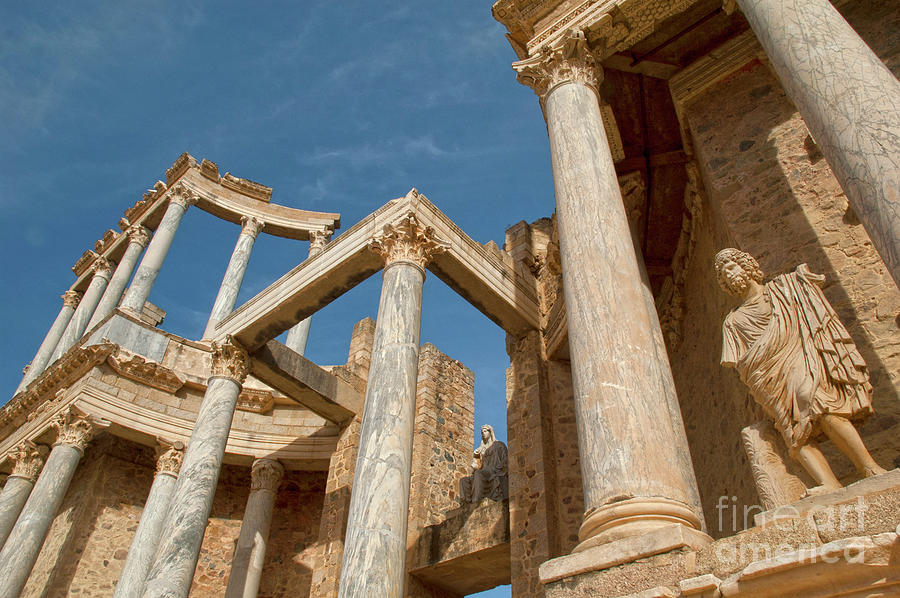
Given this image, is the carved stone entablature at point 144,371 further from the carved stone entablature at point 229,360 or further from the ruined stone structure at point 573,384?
the carved stone entablature at point 229,360

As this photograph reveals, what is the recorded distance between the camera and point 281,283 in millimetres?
10867

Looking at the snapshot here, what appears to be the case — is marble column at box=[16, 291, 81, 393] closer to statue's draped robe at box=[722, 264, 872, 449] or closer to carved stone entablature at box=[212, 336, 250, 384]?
carved stone entablature at box=[212, 336, 250, 384]

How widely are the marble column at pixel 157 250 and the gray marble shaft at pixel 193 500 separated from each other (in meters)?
6.25

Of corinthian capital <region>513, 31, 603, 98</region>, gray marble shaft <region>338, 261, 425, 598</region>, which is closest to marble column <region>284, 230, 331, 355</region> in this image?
gray marble shaft <region>338, 261, 425, 598</region>

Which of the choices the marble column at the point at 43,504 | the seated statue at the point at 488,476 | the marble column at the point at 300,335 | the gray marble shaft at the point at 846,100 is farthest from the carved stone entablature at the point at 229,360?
the gray marble shaft at the point at 846,100

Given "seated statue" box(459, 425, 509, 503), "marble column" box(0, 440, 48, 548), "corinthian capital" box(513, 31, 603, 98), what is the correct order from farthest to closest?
"marble column" box(0, 440, 48, 548) < "seated statue" box(459, 425, 509, 503) < "corinthian capital" box(513, 31, 603, 98)

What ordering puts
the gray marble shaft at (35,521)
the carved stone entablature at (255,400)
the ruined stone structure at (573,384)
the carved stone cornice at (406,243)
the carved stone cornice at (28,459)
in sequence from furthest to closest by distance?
the carved stone entablature at (255,400) → the carved stone cornice at (28,459) → the gray marble shaft at (35,521) → the carved stone cornice at (406,243) → the ruined stone structure at (573,384)

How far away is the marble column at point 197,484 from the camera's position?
28.4 ft

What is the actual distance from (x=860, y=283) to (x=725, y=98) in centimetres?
352

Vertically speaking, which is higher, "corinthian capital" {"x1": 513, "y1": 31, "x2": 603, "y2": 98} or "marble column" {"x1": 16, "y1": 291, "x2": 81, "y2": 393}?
"marble column" {"x1": 16, "y1": 291, "x2": 81, "y2": 393}

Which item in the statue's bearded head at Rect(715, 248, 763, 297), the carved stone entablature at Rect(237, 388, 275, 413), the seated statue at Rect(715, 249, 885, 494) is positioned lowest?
the seated statue at Rect(715, 249, 885, 494)

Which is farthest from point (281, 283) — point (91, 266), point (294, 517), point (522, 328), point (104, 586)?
point (91, 266)

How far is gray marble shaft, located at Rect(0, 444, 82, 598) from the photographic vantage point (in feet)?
35.7

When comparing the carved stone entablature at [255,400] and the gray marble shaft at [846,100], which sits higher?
the carved stone entablature at [255,400]
